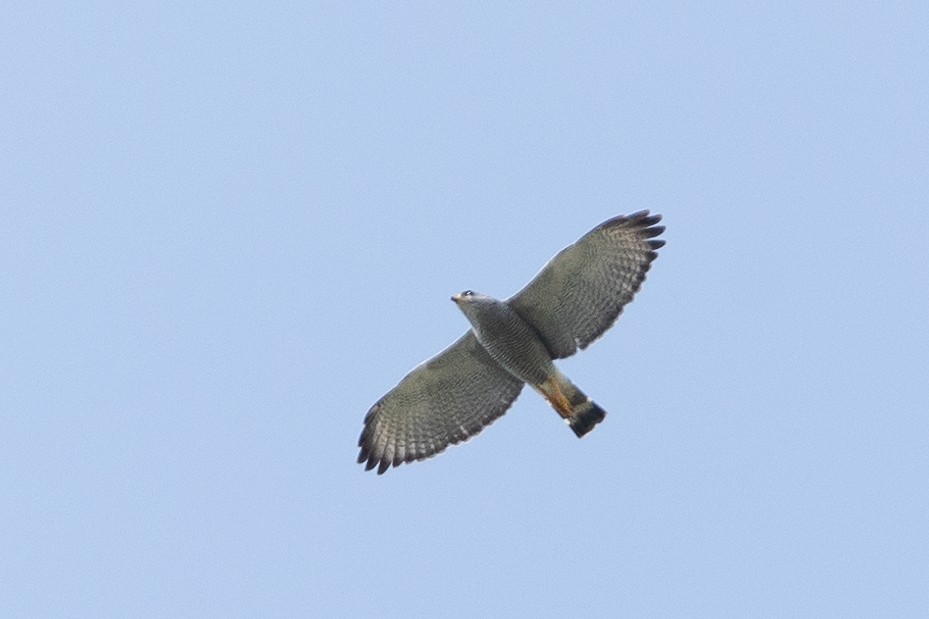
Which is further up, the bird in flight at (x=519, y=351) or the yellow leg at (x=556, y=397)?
the bird in flight at (x=519, y=351)

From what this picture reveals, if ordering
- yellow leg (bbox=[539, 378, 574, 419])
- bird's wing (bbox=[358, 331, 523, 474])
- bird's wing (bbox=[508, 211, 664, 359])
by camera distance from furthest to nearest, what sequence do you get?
bird's wing (bbox=[358, 331, 523, 474]) → yellow leg (bbox=[539, 378, 574, 419]) → bird's wing (bbox=[508, 211, 664, 359])

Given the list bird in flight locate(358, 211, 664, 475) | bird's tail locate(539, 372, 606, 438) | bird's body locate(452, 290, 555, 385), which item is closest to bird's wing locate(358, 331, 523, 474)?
bird in flight locate(358, 211, 664, 475)

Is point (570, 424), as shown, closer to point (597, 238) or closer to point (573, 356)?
point (573, 356)

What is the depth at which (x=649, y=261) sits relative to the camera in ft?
62.9

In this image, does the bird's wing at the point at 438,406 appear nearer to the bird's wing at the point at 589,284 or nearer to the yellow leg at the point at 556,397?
the yellow leg at the point at 556,397

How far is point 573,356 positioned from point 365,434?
296 cm

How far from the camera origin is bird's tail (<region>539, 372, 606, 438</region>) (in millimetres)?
19766

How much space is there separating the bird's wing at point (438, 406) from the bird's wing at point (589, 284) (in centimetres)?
90

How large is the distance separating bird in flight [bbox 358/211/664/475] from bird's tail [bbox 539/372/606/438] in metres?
0.01

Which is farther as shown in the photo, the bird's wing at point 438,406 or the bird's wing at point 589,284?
the bird's wing at point 438,406

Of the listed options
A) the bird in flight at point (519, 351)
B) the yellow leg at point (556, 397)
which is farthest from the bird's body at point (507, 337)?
the yellow leg at point (556, 397)

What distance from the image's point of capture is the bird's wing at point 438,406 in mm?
19906

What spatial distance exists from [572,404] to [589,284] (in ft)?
5.41

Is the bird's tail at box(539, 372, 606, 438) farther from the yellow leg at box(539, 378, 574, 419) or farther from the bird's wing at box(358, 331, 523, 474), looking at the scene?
the bird's wing at box(358, 331, 523, 474)
